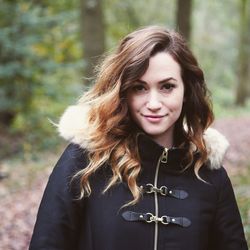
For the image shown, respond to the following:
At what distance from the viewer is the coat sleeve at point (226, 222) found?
9.77 ft

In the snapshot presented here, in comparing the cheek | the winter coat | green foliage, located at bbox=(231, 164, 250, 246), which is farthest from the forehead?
green foliage, located at bbox=(231, 164, 250, 246)

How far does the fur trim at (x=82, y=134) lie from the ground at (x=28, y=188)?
178cm

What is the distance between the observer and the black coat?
2.72 meters

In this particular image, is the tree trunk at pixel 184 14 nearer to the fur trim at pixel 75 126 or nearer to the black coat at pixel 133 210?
the fur trim at pixel 75 126

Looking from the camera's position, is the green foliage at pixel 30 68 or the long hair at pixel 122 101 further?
the green foliage at pixel 30 68

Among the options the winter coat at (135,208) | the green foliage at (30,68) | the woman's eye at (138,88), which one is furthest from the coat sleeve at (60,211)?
the green foliage at (30,68)


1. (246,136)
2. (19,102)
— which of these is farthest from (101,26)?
(246,136)

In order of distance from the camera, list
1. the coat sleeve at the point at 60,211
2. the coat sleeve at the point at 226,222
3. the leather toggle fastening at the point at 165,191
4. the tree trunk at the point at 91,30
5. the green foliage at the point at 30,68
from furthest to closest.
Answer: the tree trunk at the point at 91,30
the green foliage at the point at 30,68
the coat sleeve at the point at 226,222
the leather toggle fastening at the point at 165,191
the coat sleeve at the point at 60,211

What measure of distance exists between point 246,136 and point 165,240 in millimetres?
10937

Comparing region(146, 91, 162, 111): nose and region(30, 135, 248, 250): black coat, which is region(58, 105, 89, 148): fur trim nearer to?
region(30, 135, 248, 250): black coat

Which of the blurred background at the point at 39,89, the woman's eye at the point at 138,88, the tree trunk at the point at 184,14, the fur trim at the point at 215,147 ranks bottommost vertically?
the fur trim at the point at 215,147

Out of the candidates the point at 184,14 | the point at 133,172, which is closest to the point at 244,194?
the point at 133,172

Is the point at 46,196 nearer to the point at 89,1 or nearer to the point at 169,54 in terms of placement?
the point at 169,54

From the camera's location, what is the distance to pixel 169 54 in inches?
110
